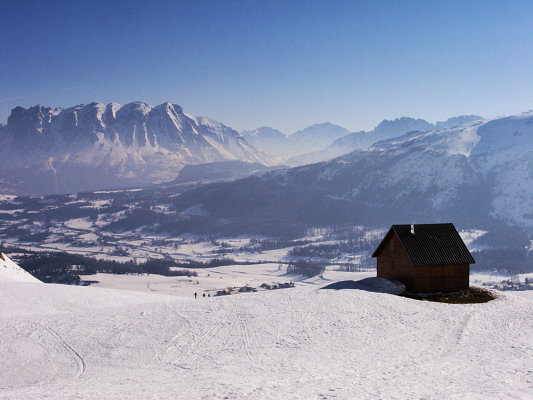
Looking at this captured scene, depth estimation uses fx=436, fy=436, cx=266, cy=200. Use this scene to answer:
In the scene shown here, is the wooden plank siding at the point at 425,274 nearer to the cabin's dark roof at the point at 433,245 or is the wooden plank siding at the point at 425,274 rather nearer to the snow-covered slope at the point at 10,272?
the cabin's dark roof at the point at 433,245

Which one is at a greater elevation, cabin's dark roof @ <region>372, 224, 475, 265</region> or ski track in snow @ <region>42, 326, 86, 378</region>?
cabin's dark roof @ <region>372, 224, 475, 265</region>

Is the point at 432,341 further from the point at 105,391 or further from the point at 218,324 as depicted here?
the point at 105,391

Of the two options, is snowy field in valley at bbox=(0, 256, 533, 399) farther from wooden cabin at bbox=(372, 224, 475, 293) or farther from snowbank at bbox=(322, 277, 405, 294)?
wooden cabin at bbox=(372, 224, 475, 293)

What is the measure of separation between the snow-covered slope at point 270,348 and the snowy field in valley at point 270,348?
0.30 feet

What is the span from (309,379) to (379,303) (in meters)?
18.4

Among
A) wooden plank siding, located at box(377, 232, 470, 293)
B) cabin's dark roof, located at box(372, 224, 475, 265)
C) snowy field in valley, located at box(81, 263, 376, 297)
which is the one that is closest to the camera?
wooden plank siding, located at box(377, 232, 470, 293)

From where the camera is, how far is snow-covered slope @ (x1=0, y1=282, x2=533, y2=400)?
22312 mm

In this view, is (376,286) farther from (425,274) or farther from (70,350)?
(70,350)

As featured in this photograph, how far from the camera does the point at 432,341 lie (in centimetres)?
3162

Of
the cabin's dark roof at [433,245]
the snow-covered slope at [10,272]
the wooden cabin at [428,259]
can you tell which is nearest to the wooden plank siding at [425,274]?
the wooden cabin at [428,259]

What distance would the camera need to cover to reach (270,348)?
30.4 metres

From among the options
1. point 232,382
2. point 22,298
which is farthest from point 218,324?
point 22,298

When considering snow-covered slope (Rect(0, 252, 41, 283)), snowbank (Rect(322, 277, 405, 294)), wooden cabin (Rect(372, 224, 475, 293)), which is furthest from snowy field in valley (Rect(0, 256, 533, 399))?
snow-covered slope (Rect(0, 252, 41, 283))

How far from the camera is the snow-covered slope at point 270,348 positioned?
878 inches
